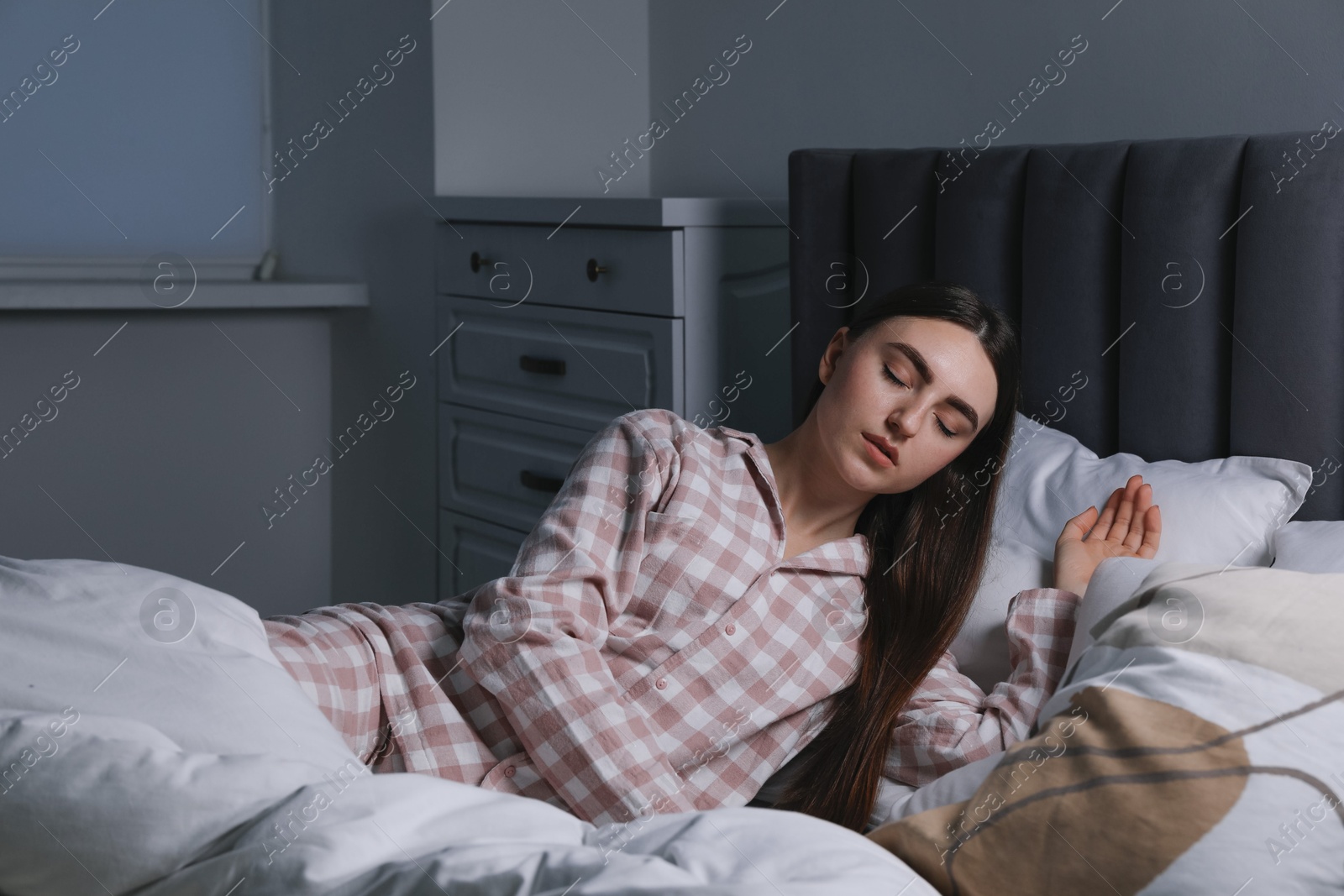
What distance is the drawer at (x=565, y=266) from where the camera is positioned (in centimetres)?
196

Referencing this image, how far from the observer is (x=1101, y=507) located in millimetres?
1382

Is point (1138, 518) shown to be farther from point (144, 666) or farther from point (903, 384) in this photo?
point (144, 666)

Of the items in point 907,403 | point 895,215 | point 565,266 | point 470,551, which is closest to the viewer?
point 907,403

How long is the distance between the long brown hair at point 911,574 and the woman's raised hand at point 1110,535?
9 cm

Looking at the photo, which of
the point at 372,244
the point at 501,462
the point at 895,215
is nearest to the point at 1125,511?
the point at 895,215

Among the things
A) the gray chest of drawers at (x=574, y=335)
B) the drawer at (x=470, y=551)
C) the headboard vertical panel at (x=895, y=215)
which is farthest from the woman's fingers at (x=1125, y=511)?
the drawer at (x=470, y=551)

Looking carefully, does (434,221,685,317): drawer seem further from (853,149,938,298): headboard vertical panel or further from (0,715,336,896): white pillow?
(0,715,336,896): white pillow

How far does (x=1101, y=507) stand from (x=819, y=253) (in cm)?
64

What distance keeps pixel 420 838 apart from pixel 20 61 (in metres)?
2.54

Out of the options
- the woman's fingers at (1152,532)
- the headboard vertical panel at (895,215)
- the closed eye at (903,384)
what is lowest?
the woman's fingers at (1152,532)

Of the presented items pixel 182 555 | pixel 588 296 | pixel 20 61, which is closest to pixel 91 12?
pixel 20 61

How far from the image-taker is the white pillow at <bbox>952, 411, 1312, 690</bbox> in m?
1.30

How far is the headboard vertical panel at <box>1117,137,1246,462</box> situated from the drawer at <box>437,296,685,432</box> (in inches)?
28.5

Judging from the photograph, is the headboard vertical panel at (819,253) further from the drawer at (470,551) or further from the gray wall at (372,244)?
the gray wall at (372,244)
